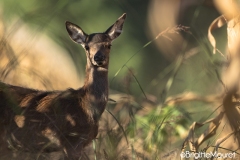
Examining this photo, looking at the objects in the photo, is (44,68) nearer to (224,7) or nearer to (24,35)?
(24,35)

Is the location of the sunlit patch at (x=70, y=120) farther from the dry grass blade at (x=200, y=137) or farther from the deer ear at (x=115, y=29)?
the dry grass blade at (x=200, y=137)

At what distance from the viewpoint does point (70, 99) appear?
20.2 feet

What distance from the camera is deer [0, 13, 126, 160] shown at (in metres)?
5.60

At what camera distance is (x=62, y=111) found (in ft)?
19.7

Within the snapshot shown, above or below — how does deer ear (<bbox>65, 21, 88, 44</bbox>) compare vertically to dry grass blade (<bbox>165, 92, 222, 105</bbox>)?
above

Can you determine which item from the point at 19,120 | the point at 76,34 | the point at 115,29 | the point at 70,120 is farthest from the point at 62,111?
the point at 115,29

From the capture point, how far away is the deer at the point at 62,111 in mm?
5598

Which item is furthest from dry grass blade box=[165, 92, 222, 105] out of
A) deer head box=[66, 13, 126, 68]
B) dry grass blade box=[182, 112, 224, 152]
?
deer head box=[66, 13, 126, 68]

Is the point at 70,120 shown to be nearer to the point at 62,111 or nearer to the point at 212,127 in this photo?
the point at 62,111

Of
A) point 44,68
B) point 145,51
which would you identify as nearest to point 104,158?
point 44,68

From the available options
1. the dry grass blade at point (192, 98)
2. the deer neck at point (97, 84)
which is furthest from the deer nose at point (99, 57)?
the dry grass blade at point (192, 98)

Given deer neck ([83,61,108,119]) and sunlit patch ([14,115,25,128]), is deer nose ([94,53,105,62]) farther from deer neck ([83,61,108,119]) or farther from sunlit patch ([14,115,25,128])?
sunlit patch ([14,115,25,128])

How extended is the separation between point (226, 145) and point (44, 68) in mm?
3138

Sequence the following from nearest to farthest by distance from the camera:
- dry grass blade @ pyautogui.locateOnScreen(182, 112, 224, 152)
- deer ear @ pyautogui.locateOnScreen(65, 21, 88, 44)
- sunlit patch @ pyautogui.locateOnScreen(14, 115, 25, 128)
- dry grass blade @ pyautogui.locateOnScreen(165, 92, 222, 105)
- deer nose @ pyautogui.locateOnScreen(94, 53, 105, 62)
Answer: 1. dry grass blade @ pyautogui.locateOnScreen(182, 112, 224, 152)
2. dry grass blade @ pyautogui.locateOnScreen(165, 92, 222, 105)
3. sunlit patch @ pyautogui.locateOnScreen(14, 115, 25, 128)
4. deer nose @ pyautogui.locateOnScreen(94, 53, 105, 62)
5. deer ear @ pyautogui.locateOnScreen(65, 21, 88, 44)
